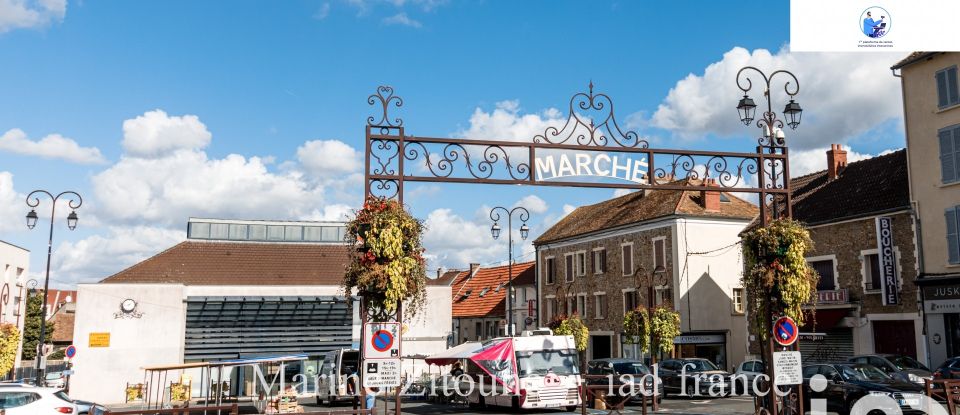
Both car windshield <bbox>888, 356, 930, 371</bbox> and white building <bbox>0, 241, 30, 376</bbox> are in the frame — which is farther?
white building <bbox>0, 241, 30, 376</bbox>

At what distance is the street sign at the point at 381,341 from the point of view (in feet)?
40.7

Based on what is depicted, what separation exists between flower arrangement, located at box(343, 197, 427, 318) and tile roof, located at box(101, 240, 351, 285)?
25827 millimetres

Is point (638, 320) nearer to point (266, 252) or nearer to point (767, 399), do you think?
point (767, 399)

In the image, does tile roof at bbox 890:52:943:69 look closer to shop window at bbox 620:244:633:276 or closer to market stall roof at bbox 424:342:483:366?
shop window at bbox 620:244:633:276

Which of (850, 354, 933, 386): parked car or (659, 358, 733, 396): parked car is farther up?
(850, 354, 933, 386): parked car

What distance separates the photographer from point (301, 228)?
45.6m

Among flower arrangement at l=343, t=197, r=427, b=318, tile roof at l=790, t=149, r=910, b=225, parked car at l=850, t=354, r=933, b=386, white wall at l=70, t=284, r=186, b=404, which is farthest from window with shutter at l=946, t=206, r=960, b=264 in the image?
white wall at l=70, t=284, r=186, b=404

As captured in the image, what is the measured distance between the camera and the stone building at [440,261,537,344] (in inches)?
2142

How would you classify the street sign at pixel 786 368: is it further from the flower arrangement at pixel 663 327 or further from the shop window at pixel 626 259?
the shop window at pixel 626 259

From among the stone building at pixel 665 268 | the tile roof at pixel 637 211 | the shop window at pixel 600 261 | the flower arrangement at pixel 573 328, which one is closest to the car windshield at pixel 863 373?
the flower arrangement at pixel 573 328

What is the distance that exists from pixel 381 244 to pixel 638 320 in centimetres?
1853

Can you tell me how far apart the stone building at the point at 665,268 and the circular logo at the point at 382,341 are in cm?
2456

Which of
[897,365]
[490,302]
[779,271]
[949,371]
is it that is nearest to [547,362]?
[779,271]

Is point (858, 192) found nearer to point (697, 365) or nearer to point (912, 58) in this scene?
point (912, 58)
